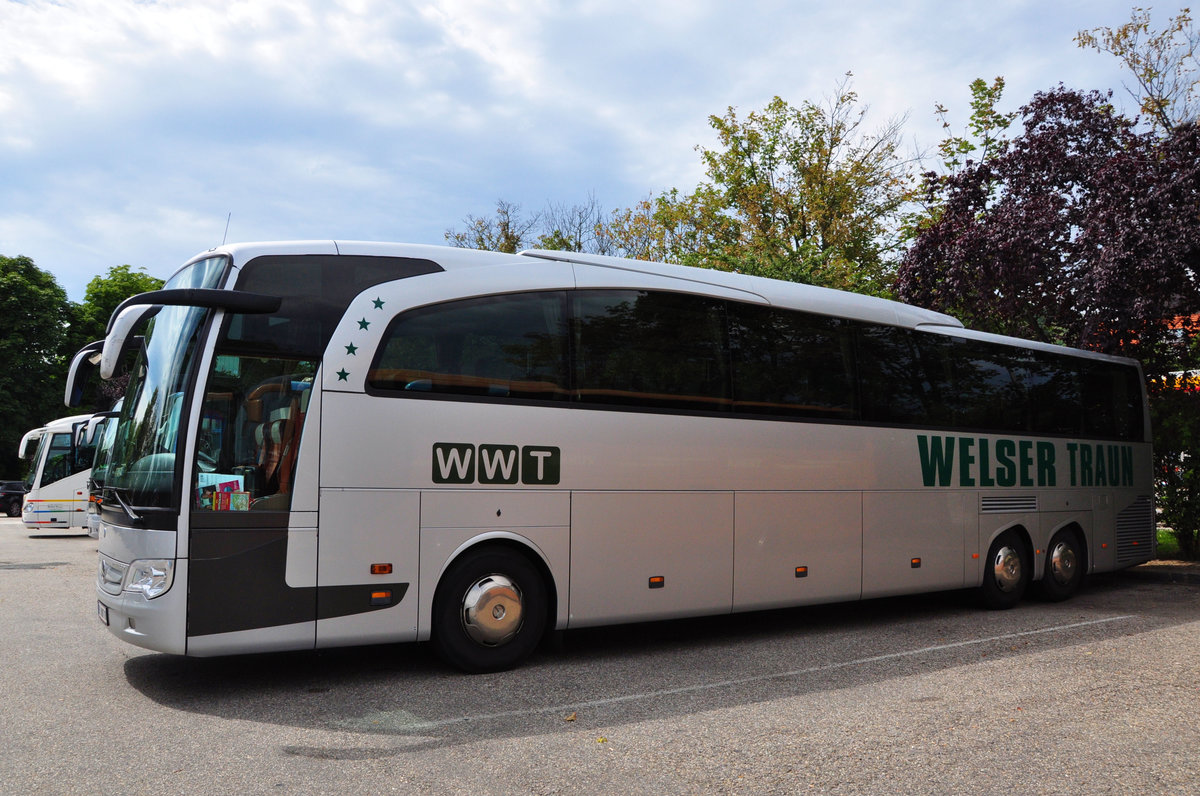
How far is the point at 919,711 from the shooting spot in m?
6.43

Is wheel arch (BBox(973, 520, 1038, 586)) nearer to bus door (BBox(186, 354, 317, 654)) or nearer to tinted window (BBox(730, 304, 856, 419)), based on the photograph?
tinted window (BBox(730, 304, 856, 419))

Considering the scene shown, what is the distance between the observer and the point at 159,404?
23.3 ft

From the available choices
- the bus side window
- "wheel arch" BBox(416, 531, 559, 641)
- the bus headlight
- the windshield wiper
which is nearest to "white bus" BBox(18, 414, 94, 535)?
the windshield wiper

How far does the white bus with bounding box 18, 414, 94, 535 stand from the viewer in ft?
87.5

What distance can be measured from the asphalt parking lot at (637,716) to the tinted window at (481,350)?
2256 millimetres

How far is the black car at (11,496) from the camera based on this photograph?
138ft

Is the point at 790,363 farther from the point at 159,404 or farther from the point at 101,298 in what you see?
the point at 101,298

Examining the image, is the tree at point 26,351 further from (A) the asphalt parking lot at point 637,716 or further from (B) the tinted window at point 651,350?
(B) the tinted window at point 651,350

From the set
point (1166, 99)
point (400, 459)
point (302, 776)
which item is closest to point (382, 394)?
point (400, 459)

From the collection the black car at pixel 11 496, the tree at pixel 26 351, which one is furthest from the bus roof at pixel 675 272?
the tree at pixel 26 351

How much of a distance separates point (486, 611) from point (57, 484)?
24105 millimetres

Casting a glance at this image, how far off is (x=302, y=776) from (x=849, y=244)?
2959 centimetres

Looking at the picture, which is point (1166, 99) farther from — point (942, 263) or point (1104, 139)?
point (942, 263)

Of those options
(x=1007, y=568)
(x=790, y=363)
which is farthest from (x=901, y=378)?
(x=1007, y=568)
